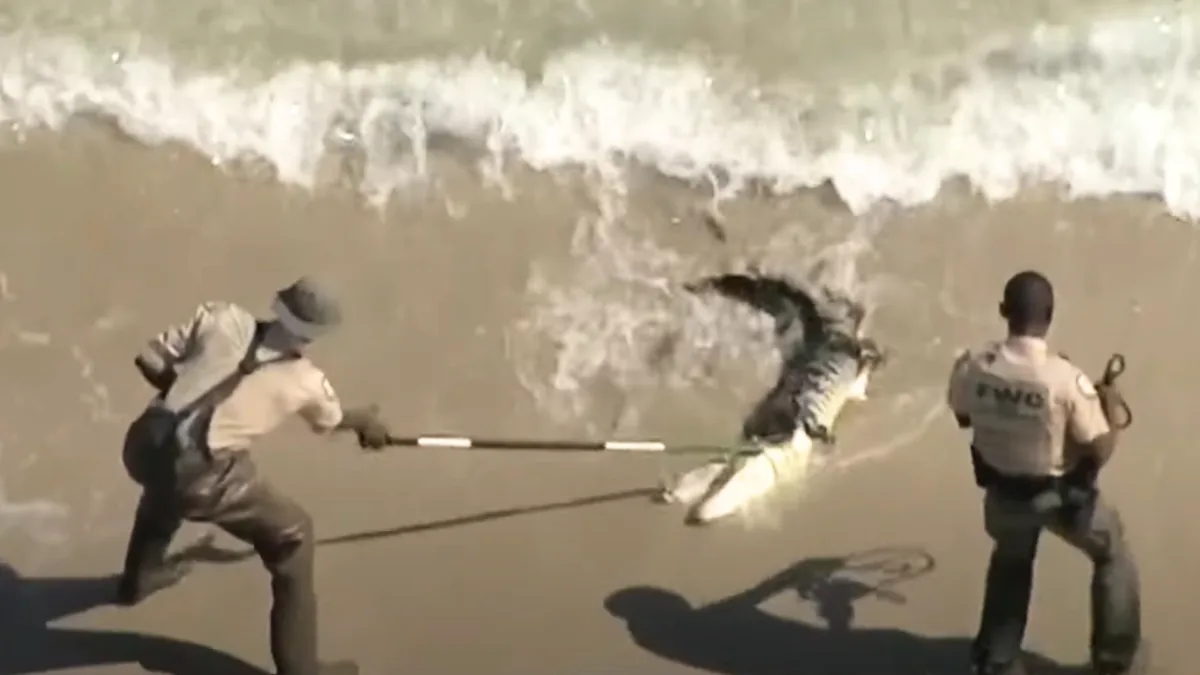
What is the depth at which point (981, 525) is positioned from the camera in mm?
3936

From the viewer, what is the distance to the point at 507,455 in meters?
4.15

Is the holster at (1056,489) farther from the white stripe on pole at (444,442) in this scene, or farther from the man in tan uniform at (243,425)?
the man in tan uniform at (243,425)

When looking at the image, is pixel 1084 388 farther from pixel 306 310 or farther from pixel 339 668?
pixel 339 668

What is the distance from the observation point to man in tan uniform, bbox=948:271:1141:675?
10.6 ft

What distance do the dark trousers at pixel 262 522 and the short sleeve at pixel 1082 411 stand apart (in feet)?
5.15

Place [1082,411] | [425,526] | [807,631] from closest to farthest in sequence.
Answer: [1082,411] < [807,631] < [425,526]

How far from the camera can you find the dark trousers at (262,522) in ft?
11.2

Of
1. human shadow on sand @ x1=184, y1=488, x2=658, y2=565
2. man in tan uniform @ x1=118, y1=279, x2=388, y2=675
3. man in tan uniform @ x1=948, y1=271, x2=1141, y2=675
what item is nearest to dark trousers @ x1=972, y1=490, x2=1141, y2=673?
man in tan uniform @ x1=948, y1=271, x2=1141, y2=675

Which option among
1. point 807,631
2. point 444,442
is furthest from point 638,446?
Answer: point 807,631

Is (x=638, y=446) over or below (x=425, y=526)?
over

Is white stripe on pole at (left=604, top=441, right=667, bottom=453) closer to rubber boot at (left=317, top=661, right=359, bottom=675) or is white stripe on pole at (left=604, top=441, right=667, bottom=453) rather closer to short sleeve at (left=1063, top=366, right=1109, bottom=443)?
rubber boot at (left=317, top=661, right=359, bottom=675)

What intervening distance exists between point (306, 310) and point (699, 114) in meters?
2.17

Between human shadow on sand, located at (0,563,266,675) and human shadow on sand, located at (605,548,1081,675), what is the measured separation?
0.90 m

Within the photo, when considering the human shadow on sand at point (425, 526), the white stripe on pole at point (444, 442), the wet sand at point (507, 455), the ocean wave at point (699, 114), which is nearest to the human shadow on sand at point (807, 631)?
the wet sand at point (507, 455)
